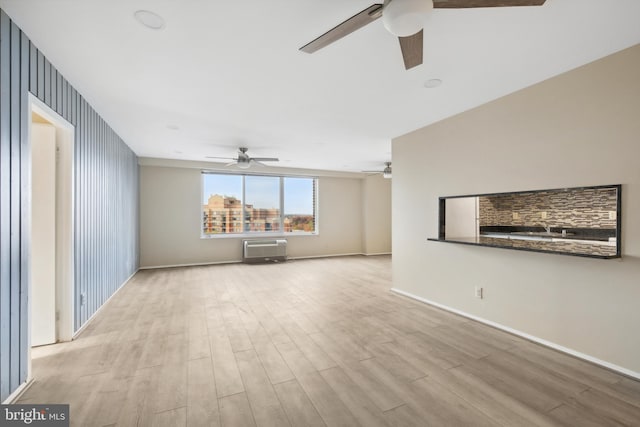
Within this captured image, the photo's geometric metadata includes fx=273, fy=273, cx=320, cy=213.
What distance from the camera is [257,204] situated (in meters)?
7.37

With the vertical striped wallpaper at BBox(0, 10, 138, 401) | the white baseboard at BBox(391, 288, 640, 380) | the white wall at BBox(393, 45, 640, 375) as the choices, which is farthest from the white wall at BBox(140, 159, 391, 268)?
the white baseboard at BBox(391, 288, 640, 380)

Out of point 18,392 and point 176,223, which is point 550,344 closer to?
point 18,392

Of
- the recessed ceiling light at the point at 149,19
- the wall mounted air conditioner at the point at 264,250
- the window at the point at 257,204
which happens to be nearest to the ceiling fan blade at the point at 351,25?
the recessed ceiling light at the point at 149,19

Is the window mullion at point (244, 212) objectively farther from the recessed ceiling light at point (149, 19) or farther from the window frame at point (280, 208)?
the recessed ceiling light at point (149, 19)

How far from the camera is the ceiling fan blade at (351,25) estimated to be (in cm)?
138

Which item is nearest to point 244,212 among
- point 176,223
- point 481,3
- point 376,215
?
point 176,223

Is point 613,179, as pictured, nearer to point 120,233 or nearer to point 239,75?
point 239,75

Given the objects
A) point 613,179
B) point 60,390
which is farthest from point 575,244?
point 60,390

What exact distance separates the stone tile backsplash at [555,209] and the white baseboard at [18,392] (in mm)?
4387

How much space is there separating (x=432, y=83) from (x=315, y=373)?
2.80m

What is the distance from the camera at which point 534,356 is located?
239 cm

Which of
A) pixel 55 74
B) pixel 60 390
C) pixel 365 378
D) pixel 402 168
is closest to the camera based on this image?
pixel 60 390

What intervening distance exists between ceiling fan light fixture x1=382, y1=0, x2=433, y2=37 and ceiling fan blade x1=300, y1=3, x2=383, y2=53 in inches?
2.0

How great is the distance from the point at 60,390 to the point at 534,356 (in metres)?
3.75
